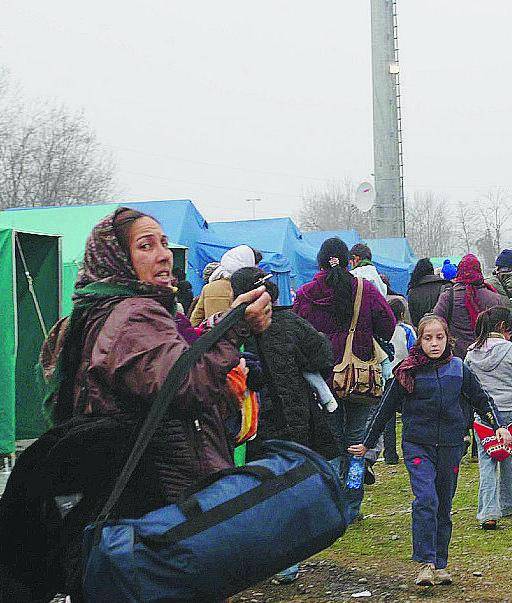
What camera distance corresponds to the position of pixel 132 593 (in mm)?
2561

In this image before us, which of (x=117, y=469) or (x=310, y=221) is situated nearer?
(x=117, y=469)

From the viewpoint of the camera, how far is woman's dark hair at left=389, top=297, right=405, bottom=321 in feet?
36.6

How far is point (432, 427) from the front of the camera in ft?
20.8

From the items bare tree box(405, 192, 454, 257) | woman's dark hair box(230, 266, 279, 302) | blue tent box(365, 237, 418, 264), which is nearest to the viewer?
woman's dark hair box(230, 266, 279, 302)

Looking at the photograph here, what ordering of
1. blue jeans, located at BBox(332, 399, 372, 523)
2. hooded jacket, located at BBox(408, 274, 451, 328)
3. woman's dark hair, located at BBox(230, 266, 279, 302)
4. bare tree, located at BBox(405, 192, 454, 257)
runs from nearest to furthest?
1. woman's dark hair, located at BBox(230, 266, 279, 302)
2. blue jeans, located at BBox(332, 399, 372, 523)
3. hooded jacket, located at BBox(408, 274, 451, 328)
4. bare tree, located at BBox(405, 192, 454, 257)

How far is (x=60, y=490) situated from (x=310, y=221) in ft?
309

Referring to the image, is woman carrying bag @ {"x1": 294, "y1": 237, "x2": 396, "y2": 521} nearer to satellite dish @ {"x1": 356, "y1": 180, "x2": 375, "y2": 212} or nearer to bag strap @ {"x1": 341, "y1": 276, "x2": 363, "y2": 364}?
bag strap @ {"x1": 341, "y1": 276, "x2": 363, "y2": 364}

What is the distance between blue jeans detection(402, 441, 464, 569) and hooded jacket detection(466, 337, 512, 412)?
1824mm

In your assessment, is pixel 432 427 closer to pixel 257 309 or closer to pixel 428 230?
pixel 257 309

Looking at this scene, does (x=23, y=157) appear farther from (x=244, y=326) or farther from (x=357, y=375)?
(x=244, y=326)

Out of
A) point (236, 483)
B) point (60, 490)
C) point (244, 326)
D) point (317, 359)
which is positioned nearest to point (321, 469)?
point (236, 483)

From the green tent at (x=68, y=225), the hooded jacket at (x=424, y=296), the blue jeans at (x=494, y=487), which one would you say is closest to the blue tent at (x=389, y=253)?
the green tent at (x=68, y=225)

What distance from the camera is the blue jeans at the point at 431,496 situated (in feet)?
20.3

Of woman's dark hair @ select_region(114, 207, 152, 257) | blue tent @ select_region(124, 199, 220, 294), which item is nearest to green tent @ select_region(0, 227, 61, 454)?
blue tent @ select_region(124, 199, 220, 294)
